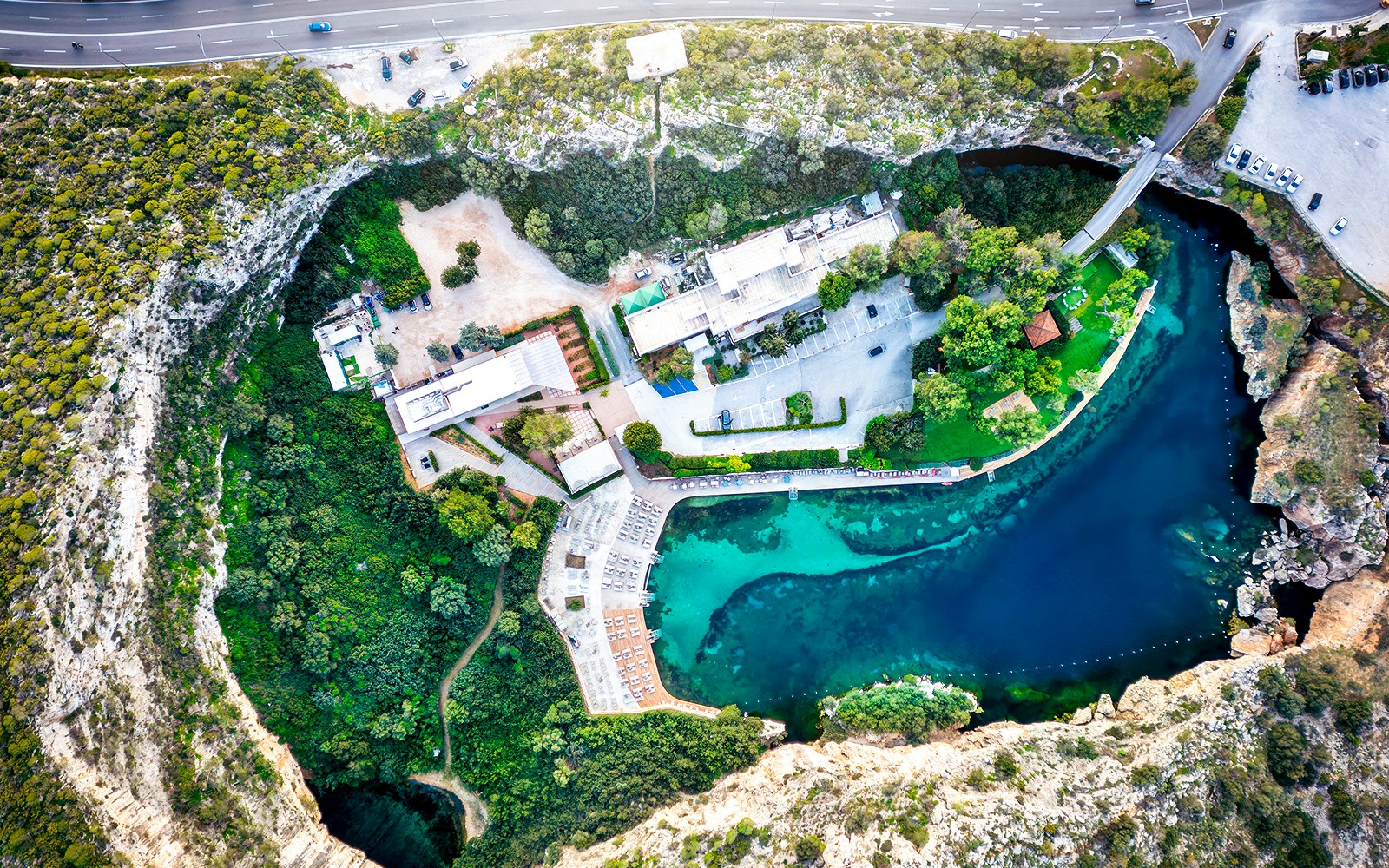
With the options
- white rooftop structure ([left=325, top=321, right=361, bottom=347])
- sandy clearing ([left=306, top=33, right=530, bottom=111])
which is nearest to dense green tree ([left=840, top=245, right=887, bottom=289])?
sandy clearing ([left=306, top=33, right=530, bottom=111])

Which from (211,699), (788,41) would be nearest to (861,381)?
(788,41)

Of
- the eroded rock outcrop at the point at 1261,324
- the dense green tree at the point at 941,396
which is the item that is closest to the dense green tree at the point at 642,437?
the dense green tree at the point at 941,396

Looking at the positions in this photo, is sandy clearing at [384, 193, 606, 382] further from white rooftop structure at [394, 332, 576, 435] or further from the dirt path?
the dirt path

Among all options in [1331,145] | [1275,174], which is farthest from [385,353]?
[1331,145]

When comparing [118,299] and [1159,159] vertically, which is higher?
[118,299]

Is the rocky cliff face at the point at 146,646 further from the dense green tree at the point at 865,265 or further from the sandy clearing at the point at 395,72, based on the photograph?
the dense green tree at the point at 865,265

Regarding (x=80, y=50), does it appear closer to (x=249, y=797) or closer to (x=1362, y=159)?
(x=249, y=797)
